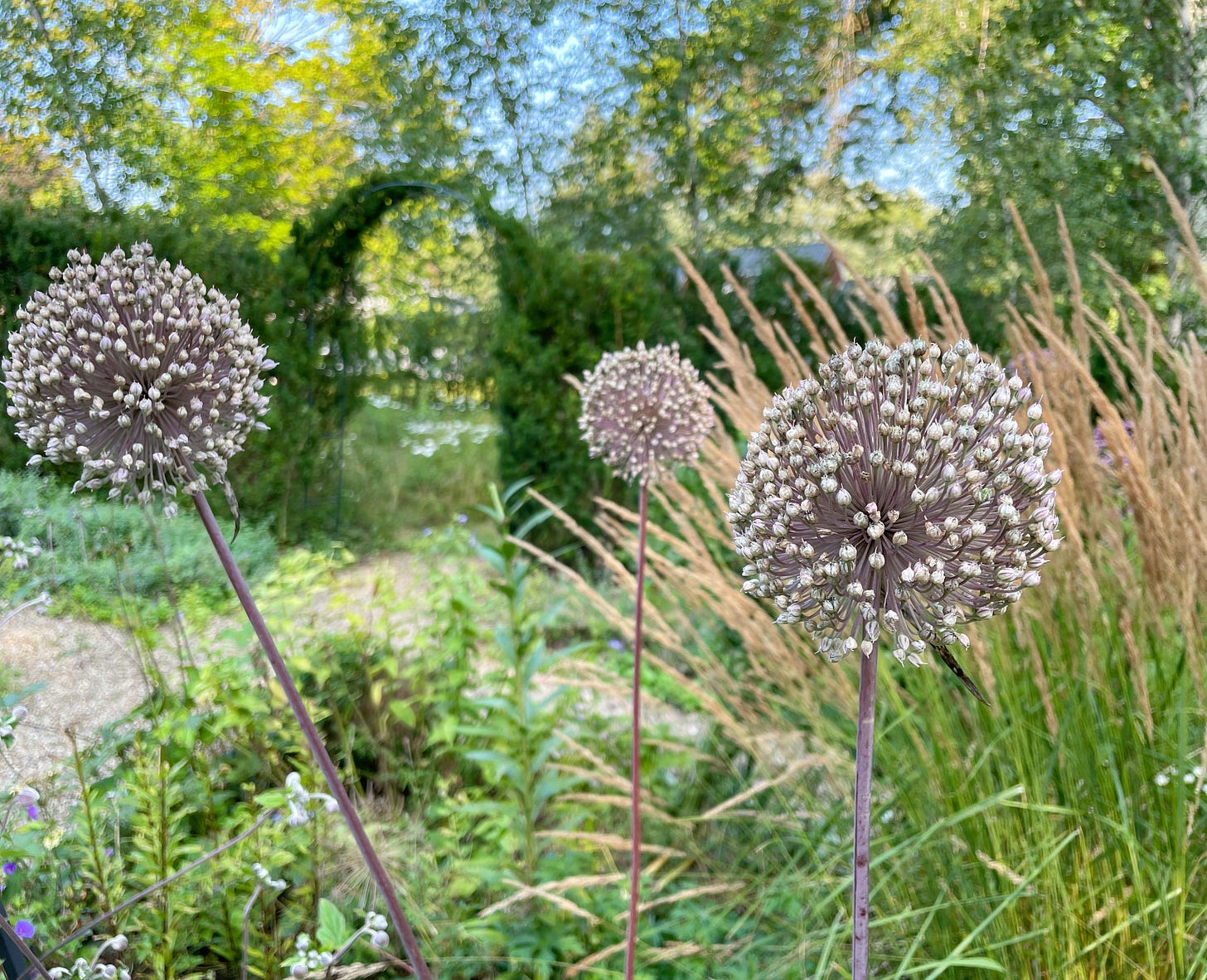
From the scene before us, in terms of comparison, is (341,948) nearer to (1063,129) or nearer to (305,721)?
(305,721)

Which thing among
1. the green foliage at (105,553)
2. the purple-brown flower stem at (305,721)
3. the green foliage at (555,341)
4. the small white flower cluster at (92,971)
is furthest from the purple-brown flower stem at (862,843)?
the green foliage at (555,341)

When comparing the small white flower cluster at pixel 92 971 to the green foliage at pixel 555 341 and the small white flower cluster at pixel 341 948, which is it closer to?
the small white flower cluster at pixel 341 948

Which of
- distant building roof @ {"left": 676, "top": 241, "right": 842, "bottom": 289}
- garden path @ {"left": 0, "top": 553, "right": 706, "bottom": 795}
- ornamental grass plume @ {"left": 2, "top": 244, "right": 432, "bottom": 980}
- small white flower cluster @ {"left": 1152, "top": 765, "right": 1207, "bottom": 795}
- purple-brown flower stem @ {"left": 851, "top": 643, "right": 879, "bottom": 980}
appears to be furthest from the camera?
distant building roof @ {"left": 676, "top": 241, "right": 842, "bottom": 289}

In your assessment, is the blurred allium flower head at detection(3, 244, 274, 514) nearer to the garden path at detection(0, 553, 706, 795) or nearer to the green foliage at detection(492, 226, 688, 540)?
the garden path at detection(0, 553, 706, 795)

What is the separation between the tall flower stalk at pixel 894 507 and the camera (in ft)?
1.28

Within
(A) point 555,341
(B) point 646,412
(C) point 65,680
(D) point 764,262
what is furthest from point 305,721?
(D) point 764,262

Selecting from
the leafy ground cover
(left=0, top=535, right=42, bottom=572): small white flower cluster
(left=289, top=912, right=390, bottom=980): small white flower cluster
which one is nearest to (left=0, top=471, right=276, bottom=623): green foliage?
(left=0, top=535, right=42, bottom=572): small white flower cluster

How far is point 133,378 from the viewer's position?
0.50m

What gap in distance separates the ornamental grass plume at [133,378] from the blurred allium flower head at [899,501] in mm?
321

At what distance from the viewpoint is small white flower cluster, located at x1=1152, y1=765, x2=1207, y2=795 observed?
28.6 inches

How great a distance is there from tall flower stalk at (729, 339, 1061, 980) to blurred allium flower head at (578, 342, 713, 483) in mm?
478

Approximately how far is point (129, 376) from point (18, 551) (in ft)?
1.76

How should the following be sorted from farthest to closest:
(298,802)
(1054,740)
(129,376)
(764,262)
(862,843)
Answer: (764,262) < (1054,740) < (298,802) < (129,376) < (862,843)

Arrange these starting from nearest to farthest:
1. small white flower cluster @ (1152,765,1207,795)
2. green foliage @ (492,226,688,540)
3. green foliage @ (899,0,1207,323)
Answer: small white flower cluster @ (1152,765,1207,795)
green foliage @ (899,0,1207,323)
green foliage @ (492,226,688,540)
